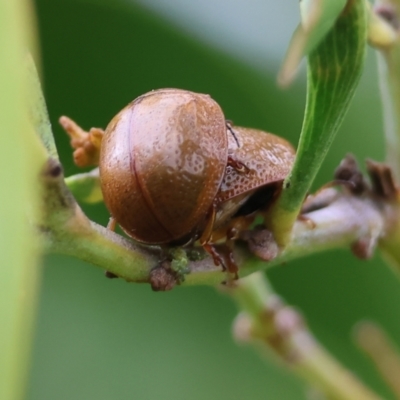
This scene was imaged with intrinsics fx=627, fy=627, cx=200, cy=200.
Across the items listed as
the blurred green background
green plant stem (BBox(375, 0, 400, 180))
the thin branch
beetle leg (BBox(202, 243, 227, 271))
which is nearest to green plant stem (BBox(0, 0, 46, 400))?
the thin branch

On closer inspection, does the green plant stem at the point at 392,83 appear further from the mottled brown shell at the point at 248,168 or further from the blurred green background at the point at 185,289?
the blurred green background at the point at 185,289

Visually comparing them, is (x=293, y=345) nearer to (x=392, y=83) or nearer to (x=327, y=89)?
(x=392, y=83)

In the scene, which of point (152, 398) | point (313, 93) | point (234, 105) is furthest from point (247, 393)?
point (313, 93)

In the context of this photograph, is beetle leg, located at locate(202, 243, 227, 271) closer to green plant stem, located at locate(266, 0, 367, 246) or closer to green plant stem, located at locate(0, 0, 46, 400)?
green plant stem, located at locate(266, 0, 367, 246)

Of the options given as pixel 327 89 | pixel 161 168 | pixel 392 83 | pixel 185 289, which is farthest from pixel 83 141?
pixel 185 289

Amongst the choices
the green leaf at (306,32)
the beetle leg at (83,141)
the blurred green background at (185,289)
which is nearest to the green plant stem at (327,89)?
the green leaf at (306,32)
